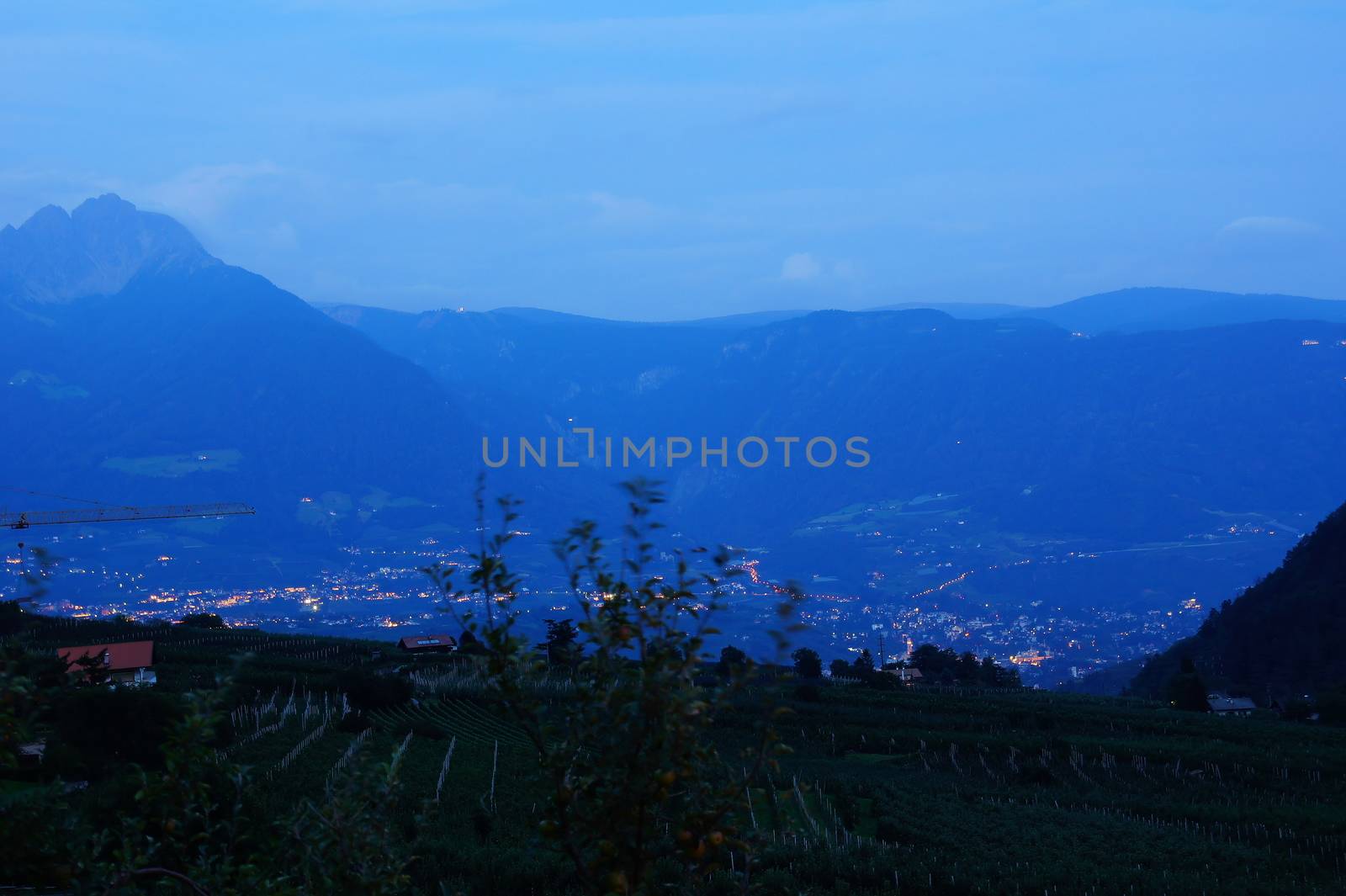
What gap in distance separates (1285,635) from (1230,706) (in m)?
18.5

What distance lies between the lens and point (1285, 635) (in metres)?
62.8

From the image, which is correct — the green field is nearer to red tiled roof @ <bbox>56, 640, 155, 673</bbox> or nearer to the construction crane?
red tiled roof @ <bbox>56, 640, 155, 673</bbox>

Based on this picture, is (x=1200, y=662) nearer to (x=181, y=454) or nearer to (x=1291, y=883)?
(x=1291, y=883)

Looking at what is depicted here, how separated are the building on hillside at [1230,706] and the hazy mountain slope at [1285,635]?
17.1 feet

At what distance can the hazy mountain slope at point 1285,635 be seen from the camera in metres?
58.6

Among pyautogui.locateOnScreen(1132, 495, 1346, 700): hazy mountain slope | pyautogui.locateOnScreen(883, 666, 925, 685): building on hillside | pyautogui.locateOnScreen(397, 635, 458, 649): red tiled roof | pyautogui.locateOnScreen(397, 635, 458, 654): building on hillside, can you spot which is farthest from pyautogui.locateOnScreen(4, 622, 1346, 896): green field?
pyautogui.locateOnScreen(1132, 495, 1346, 700): hazy mountain slope

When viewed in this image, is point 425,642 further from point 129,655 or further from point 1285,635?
point 1285,635

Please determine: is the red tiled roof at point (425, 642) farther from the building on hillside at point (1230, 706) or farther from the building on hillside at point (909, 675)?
the building on hillside at point (1230, 706)

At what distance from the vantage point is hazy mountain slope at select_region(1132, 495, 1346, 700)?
58.6 meters

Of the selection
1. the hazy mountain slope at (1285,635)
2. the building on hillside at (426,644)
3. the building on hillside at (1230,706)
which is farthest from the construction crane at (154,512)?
the building on hillside at (1230,706)

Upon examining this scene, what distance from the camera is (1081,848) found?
17.4m

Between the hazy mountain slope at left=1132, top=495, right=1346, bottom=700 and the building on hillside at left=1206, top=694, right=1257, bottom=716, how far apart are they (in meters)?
5.21

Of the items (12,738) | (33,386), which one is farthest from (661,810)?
(33,386)

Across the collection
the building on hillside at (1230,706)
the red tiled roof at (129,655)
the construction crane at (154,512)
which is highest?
the construction crane at (154,512)
